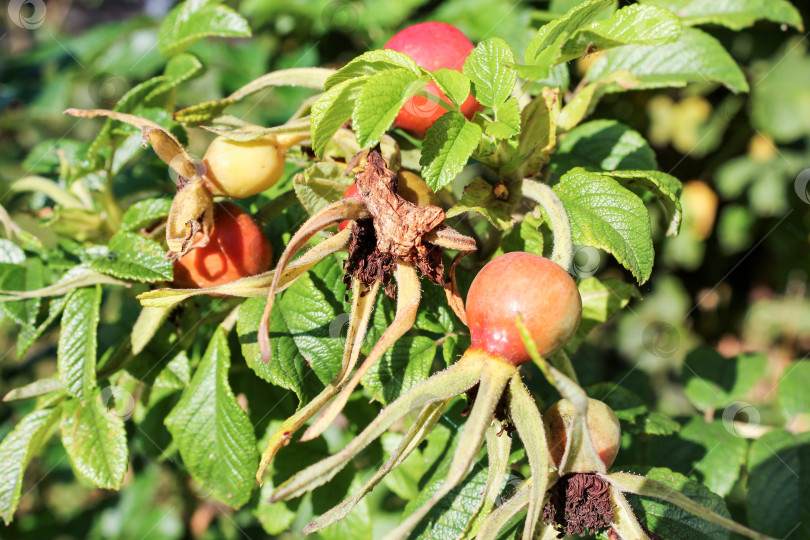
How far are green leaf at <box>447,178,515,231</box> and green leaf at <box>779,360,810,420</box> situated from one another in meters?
1.59

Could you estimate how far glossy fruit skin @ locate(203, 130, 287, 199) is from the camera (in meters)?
1.42

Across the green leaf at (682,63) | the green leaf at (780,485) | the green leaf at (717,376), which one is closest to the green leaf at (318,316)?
the green leaf at (682,63)

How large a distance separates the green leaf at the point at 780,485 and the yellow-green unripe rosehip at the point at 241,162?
161cm

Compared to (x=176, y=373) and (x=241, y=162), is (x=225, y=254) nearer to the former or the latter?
(x=241, y=162)

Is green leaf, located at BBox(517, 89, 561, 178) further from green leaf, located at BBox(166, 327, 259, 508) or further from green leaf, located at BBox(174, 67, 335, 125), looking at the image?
green leaf, located at BBox(166, 327, 259, 508)

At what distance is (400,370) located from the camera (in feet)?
4.50

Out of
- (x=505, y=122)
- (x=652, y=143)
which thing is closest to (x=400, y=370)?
(x=505, y=122)

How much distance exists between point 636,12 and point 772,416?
11.5 ft

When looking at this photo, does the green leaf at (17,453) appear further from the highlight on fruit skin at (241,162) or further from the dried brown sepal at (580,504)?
the dried brown sepal at (580,504)

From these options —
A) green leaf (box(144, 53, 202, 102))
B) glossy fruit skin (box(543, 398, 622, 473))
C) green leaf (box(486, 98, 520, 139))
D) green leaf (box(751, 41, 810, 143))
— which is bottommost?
green leaf (box(751, 41, 810, 143))

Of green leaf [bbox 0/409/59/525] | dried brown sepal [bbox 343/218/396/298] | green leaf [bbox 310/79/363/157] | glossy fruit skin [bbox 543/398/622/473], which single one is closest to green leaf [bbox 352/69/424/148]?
green leaf [bbox 310/79/363/157]

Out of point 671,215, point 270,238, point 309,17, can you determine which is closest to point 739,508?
point 671,215

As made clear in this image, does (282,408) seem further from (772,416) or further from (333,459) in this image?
(772,416)

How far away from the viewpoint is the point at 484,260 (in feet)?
5.06
